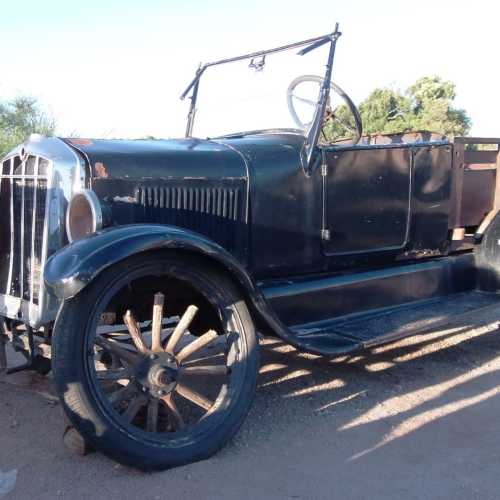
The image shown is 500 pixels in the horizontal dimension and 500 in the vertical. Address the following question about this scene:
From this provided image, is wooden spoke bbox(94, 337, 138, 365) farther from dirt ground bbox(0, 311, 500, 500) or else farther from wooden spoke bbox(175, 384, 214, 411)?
dirt ground bbox(0, 311, 500, 500)

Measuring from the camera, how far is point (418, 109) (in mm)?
23891

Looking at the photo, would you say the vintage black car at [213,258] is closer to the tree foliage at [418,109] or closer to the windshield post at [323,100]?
the windshield post at [323,100]

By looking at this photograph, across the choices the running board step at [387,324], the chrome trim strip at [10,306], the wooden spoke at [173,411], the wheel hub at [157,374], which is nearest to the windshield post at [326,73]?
the running board step at [387,324]

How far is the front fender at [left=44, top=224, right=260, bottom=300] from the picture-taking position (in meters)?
2.55

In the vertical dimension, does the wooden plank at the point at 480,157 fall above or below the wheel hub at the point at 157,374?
above

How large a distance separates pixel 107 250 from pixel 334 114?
87.8 inches

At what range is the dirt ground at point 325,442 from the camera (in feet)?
8.55

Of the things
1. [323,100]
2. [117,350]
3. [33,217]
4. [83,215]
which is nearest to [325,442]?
[117,350]

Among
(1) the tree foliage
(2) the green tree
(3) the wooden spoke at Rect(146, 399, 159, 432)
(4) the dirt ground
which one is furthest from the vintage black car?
(1) the tree foliage

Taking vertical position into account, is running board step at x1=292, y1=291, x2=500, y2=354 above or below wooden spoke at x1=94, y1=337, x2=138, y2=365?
below

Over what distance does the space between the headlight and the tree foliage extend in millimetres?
16798

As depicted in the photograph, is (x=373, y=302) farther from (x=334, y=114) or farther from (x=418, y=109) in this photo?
(x=418, y=109)

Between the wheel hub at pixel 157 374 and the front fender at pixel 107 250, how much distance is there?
0.52m

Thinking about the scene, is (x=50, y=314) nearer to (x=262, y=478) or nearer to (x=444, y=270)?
(x=262, y=478)
